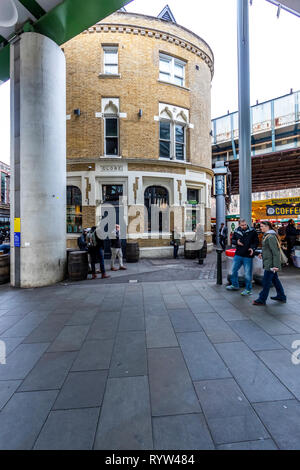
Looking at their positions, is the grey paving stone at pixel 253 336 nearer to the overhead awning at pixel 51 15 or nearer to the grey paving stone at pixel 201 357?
the grey paving stone at pixel 201 357

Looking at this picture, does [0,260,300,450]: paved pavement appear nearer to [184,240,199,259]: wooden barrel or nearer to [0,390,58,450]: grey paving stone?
[0,390,58,450]: grey paving stone

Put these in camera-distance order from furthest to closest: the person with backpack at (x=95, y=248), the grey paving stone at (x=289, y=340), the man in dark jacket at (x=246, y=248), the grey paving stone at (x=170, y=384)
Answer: the person with backpack at (x=95, y=248), the man in dark jacket at (x=246, y=248), the grey paving stone at (x=289, y=340), the grey paving stone at (x=170, y=384)

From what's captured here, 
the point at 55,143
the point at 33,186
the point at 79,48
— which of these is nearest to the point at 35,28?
the point at 55,143

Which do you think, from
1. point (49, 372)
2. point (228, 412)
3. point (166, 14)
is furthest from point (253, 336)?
point (166, 14)

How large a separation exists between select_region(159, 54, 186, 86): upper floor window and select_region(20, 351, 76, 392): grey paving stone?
47.8 ft

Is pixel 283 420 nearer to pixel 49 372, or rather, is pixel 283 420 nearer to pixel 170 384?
pixel 170 384

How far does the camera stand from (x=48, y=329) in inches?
161

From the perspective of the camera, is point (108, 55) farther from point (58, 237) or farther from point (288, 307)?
point (288, 307)

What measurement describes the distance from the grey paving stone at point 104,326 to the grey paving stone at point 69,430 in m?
1.57

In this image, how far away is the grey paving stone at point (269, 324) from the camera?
12.7 ft

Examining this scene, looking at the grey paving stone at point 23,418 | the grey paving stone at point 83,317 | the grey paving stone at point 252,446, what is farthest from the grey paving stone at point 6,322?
the grey paving stone at point 252,446

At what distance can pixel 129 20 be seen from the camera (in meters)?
12.2

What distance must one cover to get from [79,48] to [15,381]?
49.5 ft

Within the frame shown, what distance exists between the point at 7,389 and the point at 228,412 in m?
2.39
